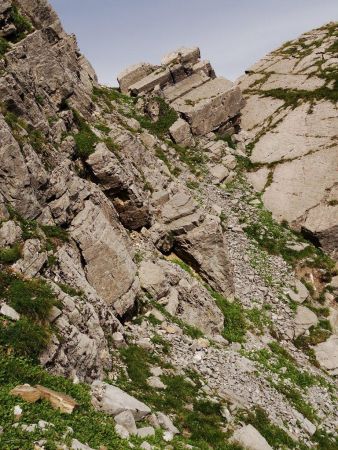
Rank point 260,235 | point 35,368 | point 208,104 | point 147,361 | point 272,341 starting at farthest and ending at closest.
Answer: point 208,104 < point 260,235 < point 272,341 < point 147,361 < point 35,368

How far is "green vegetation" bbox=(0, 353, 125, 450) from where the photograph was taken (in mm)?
9367

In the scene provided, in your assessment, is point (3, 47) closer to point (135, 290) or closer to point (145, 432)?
point (135, 290)

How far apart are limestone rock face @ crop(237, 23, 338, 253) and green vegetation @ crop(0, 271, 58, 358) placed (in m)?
26.0

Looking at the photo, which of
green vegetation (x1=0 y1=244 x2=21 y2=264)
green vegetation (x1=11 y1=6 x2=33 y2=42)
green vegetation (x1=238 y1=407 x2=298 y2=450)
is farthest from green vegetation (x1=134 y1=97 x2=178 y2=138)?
green vegetation (x1=238 y1=407 x2=298 y2=450)

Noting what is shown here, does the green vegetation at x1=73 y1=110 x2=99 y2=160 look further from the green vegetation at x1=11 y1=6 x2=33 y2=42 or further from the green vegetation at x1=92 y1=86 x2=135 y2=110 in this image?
the green vegetation at x1=92 y1=86 x2=135 y2=110

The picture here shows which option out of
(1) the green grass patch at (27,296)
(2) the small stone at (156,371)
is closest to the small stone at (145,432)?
(2) the small stone at (156,371)

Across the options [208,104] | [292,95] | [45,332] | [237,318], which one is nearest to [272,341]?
[237,318]

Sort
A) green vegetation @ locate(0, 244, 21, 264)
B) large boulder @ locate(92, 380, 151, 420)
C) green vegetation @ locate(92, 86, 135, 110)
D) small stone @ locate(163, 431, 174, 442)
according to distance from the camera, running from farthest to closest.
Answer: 1. green vegetation @ locate(92, 86, 135, 110)
2. green vegetation @ locate(0, 244, 21, 264)
3. small stone @ locate(163, 431, 174, 442)
4. large boulder @ locate(92, 380, 151, 420)

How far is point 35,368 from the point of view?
12203 mm

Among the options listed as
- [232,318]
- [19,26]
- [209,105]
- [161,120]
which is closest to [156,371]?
[232,318]

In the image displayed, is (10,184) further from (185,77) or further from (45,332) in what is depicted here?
(185,77)

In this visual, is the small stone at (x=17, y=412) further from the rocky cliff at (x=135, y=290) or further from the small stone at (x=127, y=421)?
the small stone at (x=127, y=421)

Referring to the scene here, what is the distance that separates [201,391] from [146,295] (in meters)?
6.99

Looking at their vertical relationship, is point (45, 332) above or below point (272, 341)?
above
